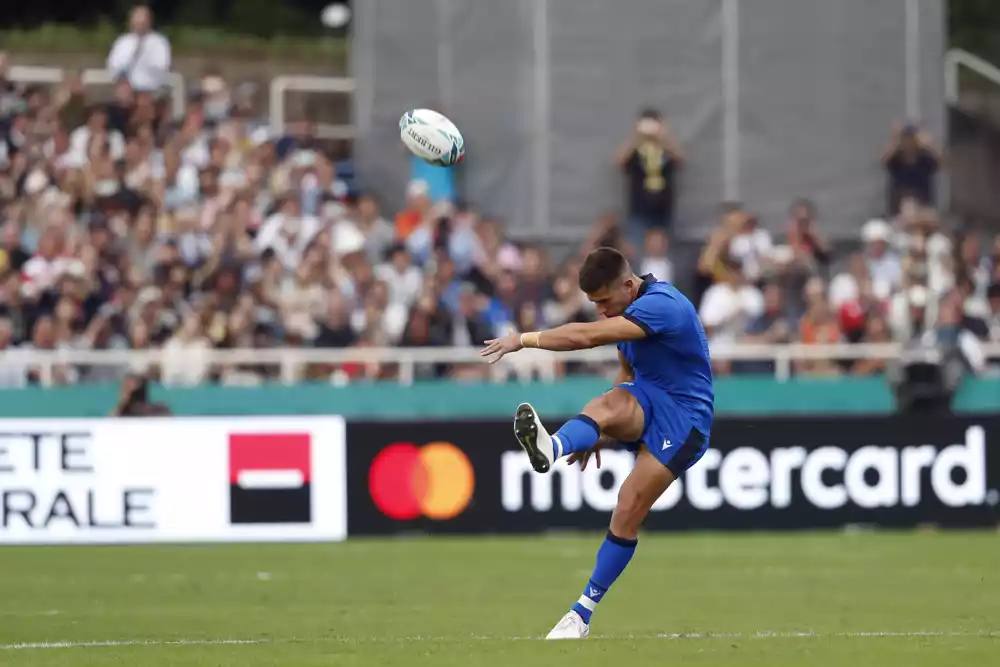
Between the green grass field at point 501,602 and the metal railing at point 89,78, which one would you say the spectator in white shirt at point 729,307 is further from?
the metal railing at point 89,78

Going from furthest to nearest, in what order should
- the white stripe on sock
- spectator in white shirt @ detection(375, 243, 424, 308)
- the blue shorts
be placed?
1. spectator in white shirt @ detection(375, 243, 424, 308)
2. the blue shorts
3. the white stripe on sock

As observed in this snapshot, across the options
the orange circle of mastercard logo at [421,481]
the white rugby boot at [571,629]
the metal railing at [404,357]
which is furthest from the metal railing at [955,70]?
the white rugby boot at [571,629]

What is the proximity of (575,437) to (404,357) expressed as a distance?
1015cm

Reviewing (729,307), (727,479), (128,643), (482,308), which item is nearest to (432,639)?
(128,643)

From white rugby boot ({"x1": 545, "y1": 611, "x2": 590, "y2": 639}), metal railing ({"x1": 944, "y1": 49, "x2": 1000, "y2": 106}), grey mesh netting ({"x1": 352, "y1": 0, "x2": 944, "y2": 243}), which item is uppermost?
metal railing ({"x1": 944, "y1": 49, "x2": 1000, "y2": 106})

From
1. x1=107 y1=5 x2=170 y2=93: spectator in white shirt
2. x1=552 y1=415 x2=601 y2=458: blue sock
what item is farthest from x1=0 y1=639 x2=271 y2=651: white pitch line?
x1=107 y1=5 x2=170 y2=93: spectator in white shirt

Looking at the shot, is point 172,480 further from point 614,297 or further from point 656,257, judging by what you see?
point 614,297

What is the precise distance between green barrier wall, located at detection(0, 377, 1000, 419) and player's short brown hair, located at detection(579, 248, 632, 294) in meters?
9.45

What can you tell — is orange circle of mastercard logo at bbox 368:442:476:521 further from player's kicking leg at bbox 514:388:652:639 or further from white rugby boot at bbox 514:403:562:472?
white rugby boot at bbox 514:403:562:472

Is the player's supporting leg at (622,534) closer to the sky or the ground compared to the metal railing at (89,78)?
closer to the ground

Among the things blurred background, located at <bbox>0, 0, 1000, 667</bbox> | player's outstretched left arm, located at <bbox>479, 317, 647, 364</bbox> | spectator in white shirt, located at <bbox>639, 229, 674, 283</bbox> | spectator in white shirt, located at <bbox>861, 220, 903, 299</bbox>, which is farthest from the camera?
spectator in white shirt, located at <bbox>861, 220, 903, 299</bbox>

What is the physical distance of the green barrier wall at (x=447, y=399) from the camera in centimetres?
1948

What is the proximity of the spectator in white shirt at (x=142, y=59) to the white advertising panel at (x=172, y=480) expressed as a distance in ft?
20.8

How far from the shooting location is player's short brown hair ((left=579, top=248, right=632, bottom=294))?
10.2 meters
